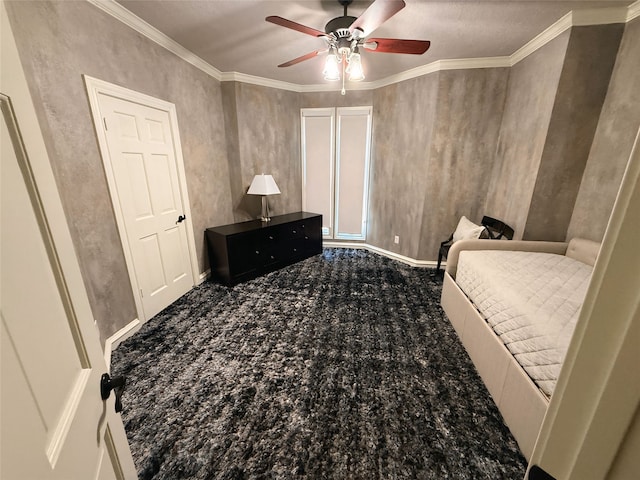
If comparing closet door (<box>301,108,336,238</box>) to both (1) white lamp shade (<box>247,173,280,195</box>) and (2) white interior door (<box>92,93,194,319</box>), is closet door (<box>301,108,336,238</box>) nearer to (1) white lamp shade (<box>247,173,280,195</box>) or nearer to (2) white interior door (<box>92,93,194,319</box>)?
(1) white lamp shade (<box>247,173,280,195</box>)

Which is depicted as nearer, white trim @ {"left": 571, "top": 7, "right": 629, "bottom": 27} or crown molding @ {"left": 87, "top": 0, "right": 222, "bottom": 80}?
crown molding @ {"left": 87, "top": 0, "right": 222, "bottom": 80}

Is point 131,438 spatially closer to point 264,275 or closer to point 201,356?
point 201,356

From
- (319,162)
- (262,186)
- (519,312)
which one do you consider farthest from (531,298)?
(319,162)

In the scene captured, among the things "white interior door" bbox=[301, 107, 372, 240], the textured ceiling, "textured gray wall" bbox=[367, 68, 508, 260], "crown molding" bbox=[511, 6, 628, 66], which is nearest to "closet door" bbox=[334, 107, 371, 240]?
"white interior door" bbox=[301, 107, 372, 240]

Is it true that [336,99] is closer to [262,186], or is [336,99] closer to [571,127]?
[262,186]

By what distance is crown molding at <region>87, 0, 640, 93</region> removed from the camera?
6.75 ft

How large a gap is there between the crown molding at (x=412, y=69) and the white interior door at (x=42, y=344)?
7.67ft

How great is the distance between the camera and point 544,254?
2.37 metres

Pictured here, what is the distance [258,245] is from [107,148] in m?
1.79

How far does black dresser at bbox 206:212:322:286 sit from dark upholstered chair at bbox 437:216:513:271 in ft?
6.14

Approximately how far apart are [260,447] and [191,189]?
8.45 ft

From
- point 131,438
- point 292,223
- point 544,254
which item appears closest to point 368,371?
point 131,438

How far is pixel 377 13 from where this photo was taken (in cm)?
158

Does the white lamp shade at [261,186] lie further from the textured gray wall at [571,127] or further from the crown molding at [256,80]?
the textured gray wall at [571,127]
